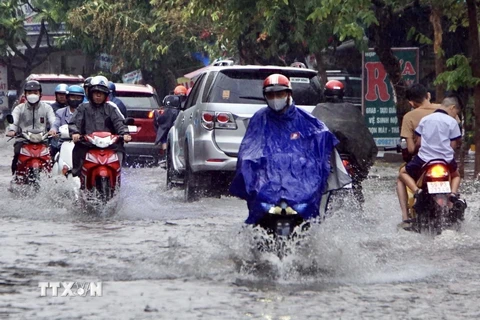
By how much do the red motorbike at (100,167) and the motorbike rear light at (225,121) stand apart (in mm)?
1922

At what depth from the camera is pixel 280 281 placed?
819 centimetres

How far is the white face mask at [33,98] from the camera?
1490 cm

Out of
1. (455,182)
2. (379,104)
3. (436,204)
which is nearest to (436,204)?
(436,204)

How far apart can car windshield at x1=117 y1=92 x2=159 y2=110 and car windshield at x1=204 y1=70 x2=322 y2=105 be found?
9.17 m

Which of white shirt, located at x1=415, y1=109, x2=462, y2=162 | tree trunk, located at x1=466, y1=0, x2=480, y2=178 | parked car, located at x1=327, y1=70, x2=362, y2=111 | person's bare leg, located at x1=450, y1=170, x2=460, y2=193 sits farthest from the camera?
parked car, located at x1=327, y1=70, x2=362, y2=111

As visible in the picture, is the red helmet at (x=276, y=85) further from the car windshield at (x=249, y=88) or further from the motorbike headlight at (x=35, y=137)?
the motorbike headlight at (x=35, y=137)

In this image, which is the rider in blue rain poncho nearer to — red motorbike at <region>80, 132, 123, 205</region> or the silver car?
red motorbike at <region>80, 132, 123, 205</region>

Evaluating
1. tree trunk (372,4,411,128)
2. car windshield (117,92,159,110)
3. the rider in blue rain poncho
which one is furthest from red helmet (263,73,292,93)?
car windshield (117,92,159,110)

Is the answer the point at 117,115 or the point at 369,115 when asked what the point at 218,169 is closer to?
the point at 117,115

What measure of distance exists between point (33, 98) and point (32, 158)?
77cm

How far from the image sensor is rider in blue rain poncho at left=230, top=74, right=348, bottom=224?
8500 millimetres

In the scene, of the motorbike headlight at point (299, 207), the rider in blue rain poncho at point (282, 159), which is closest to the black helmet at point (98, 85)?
the rider in blue rain poncho at point (282, 159)

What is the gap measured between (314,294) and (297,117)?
Answer: 1739 mm

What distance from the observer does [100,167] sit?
12727 millimetres
